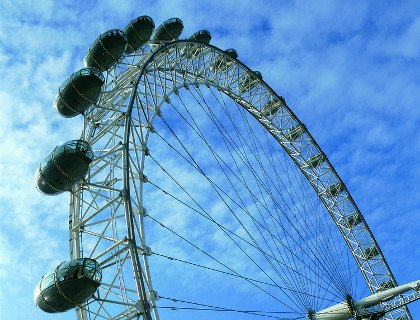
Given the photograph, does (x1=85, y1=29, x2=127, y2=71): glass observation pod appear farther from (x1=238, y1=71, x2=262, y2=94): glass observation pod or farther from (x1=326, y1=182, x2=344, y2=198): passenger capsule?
(x1=326, y1=182, x2=344, y2=198): passenger capsule

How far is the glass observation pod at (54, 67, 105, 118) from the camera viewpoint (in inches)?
747

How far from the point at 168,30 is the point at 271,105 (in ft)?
34.2

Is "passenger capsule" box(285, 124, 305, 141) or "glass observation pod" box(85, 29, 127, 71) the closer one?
"glass observation pod" box(85, 29, 127, 71)

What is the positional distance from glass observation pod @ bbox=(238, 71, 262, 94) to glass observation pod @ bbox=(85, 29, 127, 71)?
12.1 metres

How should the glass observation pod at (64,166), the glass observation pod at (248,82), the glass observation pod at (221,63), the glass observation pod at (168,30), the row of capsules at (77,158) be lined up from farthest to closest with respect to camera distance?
1. the glass observation pod at (248,82)
2. the glass observation pod at (221,63)
3. the glass observation pod at (168,30)
4. the glass observation pod at (64,166)
5. the row of capsules at (77,158)

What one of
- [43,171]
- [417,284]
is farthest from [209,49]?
[417,284]

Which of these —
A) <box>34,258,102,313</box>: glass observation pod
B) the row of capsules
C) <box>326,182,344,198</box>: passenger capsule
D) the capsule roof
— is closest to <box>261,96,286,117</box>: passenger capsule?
the capsule roof

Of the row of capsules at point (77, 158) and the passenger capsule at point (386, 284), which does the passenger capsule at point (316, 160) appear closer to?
the passenger capsule at point (386, 284)

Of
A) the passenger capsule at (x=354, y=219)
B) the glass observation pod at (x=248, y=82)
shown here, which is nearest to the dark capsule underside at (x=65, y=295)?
the glass observation pod at (x=248, y=82)

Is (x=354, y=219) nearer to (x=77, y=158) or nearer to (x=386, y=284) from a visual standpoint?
(x=386, y=284)

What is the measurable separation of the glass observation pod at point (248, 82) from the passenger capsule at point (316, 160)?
713 centimetres

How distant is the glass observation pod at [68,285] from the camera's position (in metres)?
13.8

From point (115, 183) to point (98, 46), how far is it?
6.58 meters

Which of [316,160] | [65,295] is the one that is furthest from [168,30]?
[65,295]
